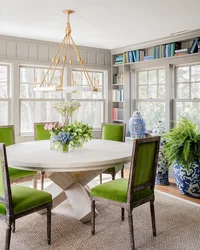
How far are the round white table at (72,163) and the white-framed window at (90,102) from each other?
232 centimetres

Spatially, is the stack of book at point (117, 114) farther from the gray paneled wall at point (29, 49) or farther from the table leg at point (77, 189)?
the table leg at point (77, 189)

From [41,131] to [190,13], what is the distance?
2.58 metres

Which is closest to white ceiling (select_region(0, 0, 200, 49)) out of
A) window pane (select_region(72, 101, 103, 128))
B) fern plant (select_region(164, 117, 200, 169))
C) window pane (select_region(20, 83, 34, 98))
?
window pane (select_region(20, 83, 34, 98))

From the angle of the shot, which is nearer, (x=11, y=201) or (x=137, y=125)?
(x=11, y=201)

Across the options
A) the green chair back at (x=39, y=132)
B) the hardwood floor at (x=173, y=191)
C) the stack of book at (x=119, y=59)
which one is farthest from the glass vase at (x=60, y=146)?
the stack of book at (x=119, y=59)

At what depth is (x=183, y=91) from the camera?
508cm

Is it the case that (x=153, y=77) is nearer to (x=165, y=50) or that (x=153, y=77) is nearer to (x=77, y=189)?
(x=165, y=50)

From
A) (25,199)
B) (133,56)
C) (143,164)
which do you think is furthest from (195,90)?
(25,199)

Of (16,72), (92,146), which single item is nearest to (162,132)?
(92,146)

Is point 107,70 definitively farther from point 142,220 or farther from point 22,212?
point 22,212

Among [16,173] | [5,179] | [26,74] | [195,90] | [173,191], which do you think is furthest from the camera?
[26,74]

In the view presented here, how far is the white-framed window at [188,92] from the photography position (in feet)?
16.0

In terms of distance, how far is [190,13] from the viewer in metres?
3.59

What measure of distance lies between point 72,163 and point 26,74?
3227 mm
